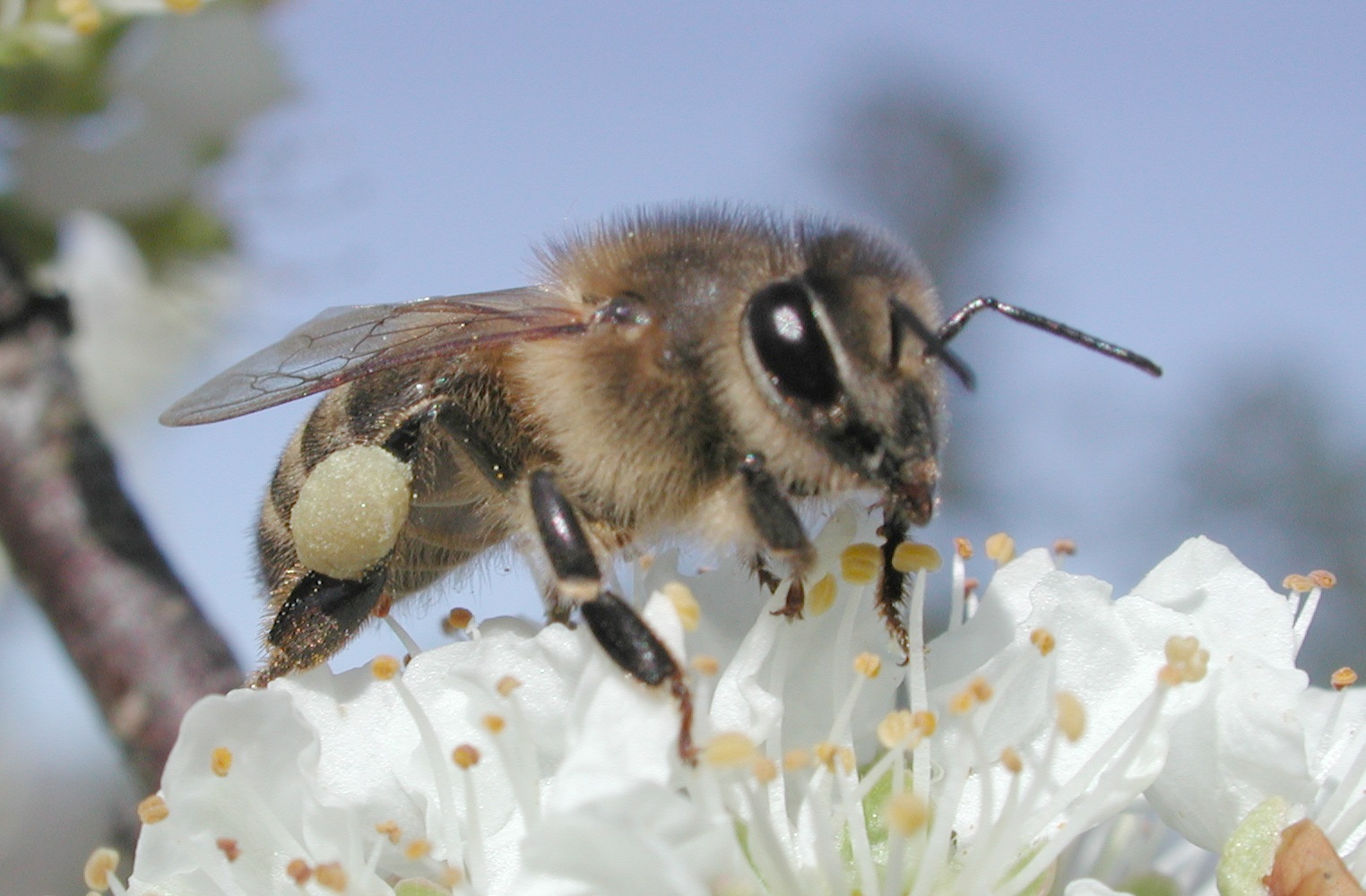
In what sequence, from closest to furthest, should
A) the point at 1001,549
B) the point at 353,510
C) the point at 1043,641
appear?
1. the point at 1043,641
2. the point at 353,510
3. the point at 1001,549

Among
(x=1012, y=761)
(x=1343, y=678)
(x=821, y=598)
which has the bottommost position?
(x=1343, y=678)

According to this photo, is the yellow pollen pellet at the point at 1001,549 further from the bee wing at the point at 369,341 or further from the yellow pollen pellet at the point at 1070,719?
the bee wing at the point at 369,341

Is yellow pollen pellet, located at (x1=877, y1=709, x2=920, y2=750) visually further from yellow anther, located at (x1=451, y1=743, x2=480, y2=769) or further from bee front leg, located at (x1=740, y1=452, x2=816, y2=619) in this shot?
yellow anther, located at (x1=451, y1=743, x2=480, y2=769)

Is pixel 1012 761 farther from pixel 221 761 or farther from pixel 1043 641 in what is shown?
pixel 221 761

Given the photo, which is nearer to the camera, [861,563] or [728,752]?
[728,752]

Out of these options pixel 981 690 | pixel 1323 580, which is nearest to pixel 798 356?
pixel 981 690

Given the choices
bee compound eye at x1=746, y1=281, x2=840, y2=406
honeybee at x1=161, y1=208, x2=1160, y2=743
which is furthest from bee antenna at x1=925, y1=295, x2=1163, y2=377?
bee compound eye at x1=746, y1=281, x2=840, y2=406
